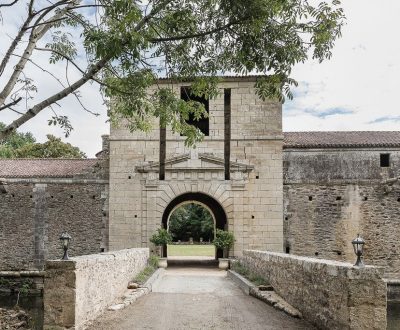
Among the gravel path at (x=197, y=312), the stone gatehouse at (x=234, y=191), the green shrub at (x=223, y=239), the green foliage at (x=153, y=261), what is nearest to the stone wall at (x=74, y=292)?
the gravel path at (x=197, y=312)

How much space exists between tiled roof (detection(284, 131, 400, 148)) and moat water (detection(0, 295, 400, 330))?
20.6 feet

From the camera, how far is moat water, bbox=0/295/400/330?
11.7m

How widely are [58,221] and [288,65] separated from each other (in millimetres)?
14714

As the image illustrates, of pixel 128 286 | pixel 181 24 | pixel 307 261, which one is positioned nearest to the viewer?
pixel 181 24

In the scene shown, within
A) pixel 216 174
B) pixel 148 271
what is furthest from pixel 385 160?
pixel 148 271

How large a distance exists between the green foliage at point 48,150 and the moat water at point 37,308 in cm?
2082

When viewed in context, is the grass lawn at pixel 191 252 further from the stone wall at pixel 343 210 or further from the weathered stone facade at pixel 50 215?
the stone wall at pixel 343 210

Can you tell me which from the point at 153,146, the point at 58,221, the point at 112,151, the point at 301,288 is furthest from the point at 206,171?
the point at 301,288

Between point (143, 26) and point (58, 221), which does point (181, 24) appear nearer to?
point (143, 26)

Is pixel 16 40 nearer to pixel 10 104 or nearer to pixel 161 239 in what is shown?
pixel 10 104

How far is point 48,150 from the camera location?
36750mm

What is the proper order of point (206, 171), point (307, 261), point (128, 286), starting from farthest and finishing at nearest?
point (206, 171), point (128, 286), point (307, 261)

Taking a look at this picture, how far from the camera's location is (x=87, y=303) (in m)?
7.56

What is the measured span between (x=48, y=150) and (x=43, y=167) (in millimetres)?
16716
